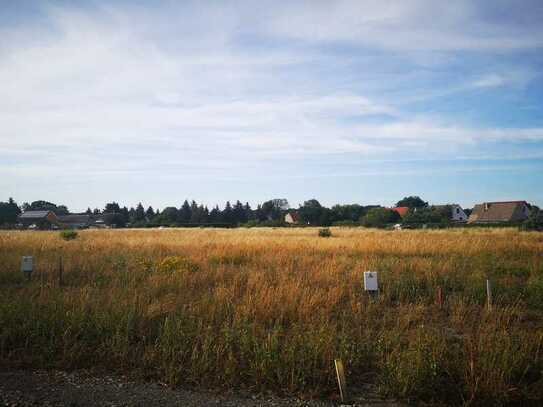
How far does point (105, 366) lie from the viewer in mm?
4762

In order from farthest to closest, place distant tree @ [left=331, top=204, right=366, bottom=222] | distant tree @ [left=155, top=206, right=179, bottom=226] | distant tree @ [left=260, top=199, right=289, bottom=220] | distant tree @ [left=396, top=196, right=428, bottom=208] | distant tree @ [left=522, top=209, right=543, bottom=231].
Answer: distant tree @ [left=396, top=196, right=428, bottom=208] → distant tree @ [left=260, top=199, right=289, bottom=220] → distant tree @ [left=155, top=206, right=179, bottom=226] → distant tree @ [left=331, top=204, right=366, bottom=222] → distant tree @ [left=522, top=209, right=543, bottom=231]

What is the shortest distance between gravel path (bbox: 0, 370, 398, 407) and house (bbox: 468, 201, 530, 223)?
7165cm

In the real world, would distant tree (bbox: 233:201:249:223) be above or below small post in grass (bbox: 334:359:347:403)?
above

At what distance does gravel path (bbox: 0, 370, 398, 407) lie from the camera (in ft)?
12.7

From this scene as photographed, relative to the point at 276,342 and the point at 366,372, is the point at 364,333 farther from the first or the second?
the point at 276,342

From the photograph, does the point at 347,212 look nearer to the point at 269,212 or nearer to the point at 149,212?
the point at 269,212

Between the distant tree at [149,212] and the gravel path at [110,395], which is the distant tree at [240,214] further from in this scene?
the gravel path at [110,395]

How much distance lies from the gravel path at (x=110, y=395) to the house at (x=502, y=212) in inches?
2821

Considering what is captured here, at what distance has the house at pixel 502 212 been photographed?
64938mm

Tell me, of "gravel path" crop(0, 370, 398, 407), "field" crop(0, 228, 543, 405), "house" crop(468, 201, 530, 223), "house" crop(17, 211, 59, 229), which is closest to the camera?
"gravel path" crop(0, 370, 398, 407)

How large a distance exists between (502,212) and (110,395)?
7715 cm

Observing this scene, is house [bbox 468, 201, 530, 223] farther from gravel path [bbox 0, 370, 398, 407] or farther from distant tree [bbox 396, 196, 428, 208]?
gravel path [bbox 0, 370, 398, 407]

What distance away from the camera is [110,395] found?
403 cm

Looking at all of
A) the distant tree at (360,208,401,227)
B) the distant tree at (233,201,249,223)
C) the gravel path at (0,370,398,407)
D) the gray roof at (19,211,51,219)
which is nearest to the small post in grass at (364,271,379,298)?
the gravel path at (0,370,398,407)
